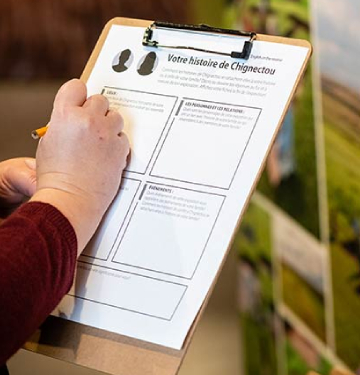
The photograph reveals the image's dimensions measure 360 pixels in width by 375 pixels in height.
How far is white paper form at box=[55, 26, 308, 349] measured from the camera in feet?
2.33

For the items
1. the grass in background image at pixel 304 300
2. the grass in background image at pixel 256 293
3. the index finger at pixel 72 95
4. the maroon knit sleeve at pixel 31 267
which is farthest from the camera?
the grass in background image at pixel 256 293

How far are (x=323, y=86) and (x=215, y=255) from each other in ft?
2.13

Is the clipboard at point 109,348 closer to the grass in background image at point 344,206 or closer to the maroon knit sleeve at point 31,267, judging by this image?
the maroon knit sleeve at point 31,267

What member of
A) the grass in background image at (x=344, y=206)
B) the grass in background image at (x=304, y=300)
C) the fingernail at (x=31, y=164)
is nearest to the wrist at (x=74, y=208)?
the fingernail at (x=31, y=164)

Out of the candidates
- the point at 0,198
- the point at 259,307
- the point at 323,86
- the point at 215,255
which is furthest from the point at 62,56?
the point at 215,255

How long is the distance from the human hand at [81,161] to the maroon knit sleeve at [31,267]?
0.07 ft

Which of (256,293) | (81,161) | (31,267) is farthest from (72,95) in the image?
(256,293)

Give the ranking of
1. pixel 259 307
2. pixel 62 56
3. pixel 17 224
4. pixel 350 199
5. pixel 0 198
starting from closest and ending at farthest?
pixel 17 224
pixel 0 198
pixel 350 199
pixel 259 307
pixel 62 56

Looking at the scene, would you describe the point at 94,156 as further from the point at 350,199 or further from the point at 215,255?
the point at 350,199

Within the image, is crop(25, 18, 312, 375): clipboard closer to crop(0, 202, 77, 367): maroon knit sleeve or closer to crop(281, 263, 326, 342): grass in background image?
crop(0, 202, 77, 367): maroon knit sleeve

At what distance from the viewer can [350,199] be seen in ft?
4.11

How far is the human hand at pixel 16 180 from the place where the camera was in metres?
0.81

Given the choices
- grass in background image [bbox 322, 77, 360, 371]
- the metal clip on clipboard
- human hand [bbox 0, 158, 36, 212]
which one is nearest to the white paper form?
the metal clip on clipboard

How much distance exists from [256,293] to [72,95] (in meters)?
1.08
